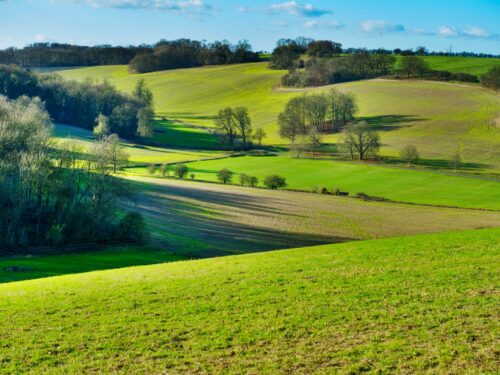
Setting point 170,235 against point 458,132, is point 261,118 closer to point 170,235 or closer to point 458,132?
point 458,132

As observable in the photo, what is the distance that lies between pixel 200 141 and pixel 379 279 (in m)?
116

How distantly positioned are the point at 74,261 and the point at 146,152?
264ft

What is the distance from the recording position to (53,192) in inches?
1916

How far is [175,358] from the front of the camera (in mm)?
14523

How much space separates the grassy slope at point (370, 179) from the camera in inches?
2965

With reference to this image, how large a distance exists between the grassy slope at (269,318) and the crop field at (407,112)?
77.3m

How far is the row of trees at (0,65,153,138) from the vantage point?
141250 millimetres

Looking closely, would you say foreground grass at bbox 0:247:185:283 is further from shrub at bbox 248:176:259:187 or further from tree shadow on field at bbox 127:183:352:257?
shrub at bbox 248:176:259:187

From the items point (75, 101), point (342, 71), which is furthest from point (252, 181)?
point (342, 71)

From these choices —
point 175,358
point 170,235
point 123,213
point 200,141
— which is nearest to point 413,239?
point 175,358

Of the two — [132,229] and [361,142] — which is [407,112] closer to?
[361,142]

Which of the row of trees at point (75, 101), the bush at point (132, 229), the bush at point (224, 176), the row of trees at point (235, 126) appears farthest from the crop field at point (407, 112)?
the bush at point (132, 229)

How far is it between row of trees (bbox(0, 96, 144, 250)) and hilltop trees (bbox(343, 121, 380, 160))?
2396 inches

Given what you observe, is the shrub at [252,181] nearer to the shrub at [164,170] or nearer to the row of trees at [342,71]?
the shrub at [164,170]
